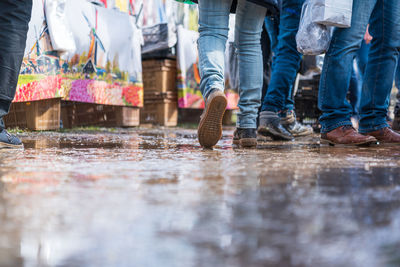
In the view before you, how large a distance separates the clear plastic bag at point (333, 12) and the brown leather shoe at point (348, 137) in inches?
17.1

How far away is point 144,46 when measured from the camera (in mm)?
4148

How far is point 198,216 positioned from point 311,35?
4.67 feet

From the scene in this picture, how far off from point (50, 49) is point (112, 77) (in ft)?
2.63

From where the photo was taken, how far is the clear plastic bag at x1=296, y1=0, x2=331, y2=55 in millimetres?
1852

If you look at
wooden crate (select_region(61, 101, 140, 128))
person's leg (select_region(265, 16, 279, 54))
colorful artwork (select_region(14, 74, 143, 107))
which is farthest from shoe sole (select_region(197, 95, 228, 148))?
wooden crate (select_region(61, 101, 140, 128))

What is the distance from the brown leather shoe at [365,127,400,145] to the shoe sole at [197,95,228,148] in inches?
34.1

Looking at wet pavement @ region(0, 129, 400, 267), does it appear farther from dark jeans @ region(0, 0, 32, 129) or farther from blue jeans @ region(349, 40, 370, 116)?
blue jeans @ region(349, 40, 370, 116)

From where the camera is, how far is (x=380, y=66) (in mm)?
2086

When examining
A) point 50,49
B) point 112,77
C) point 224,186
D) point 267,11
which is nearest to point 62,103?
point 112,77

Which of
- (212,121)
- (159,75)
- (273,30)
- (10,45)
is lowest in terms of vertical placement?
(212,121)

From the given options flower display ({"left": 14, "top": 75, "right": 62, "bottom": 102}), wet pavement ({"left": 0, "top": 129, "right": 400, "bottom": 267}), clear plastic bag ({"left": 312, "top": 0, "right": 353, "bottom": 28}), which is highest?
clear plastic bag ({"left": 312, "top": 0, "right": 353, "bottom": 28})

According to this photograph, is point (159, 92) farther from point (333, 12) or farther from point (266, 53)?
point (333, 12)

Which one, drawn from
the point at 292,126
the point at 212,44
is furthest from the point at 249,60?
the point at 292,126

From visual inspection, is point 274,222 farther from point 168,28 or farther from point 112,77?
point 168,28
